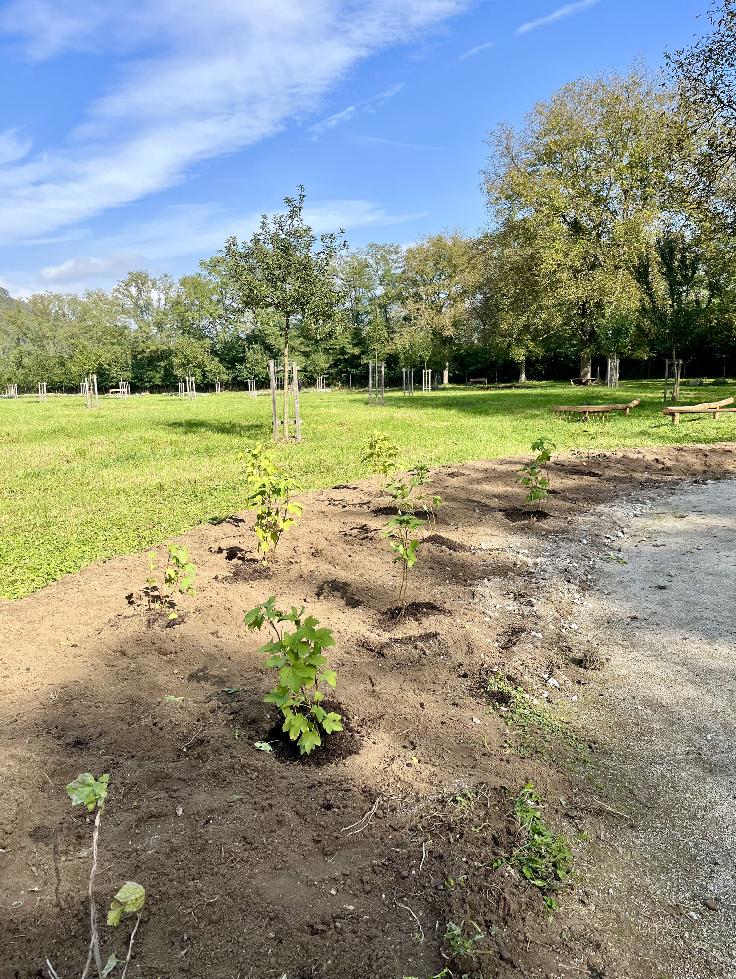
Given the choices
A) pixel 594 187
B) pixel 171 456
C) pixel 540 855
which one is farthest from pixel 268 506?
pixel 594 187

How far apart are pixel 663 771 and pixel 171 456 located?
437 inches

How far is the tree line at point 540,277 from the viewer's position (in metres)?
14.1

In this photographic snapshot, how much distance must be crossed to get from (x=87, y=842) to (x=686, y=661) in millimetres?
3189

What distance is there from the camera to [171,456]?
40.0 feet

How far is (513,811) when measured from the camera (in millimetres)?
2342

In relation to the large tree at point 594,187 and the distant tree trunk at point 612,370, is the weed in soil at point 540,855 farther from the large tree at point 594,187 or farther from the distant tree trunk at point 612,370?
the distant tree trunk at point 612,370

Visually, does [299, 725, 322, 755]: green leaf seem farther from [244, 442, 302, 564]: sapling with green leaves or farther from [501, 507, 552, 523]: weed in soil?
[501, 507, 552, 523]: weed in soil

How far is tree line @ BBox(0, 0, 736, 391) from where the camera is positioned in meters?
14.1

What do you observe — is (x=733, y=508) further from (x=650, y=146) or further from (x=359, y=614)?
(x=650, y=146)

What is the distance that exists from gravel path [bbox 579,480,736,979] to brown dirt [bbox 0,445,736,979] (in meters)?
0.17

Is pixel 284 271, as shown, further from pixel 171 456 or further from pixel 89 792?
pixel 89 792

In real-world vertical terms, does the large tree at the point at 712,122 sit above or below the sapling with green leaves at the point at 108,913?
above

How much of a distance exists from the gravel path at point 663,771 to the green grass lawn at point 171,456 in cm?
432

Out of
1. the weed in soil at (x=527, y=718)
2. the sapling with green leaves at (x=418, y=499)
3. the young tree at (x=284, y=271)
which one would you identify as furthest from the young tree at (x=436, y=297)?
the weed in soil at (x=527, y=718)
